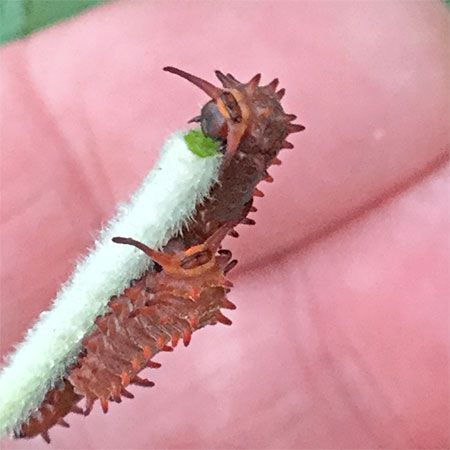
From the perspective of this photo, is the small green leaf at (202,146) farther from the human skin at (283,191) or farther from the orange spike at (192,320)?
the human skin at (283,191)

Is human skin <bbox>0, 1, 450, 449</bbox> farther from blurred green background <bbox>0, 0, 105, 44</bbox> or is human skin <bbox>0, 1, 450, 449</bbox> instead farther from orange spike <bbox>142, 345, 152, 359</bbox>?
orange spike <bbox>142, 345, 152, 359</bbox>

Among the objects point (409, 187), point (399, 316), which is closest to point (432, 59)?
point (409, 187)

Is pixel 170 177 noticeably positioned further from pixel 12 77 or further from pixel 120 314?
pixel 12 77

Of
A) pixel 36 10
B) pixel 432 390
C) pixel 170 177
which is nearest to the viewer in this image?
pixel 170 177

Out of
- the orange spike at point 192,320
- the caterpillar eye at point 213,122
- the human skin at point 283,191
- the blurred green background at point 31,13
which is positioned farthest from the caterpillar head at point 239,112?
the blurred green background at point 31,13

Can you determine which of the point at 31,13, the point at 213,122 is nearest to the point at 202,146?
the point at 213,122

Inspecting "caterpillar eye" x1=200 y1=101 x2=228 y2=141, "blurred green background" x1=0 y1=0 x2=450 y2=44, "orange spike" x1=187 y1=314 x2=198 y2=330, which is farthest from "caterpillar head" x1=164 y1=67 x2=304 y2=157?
"blurred green background" x1=0 y1=0 x2=450 y2=44
